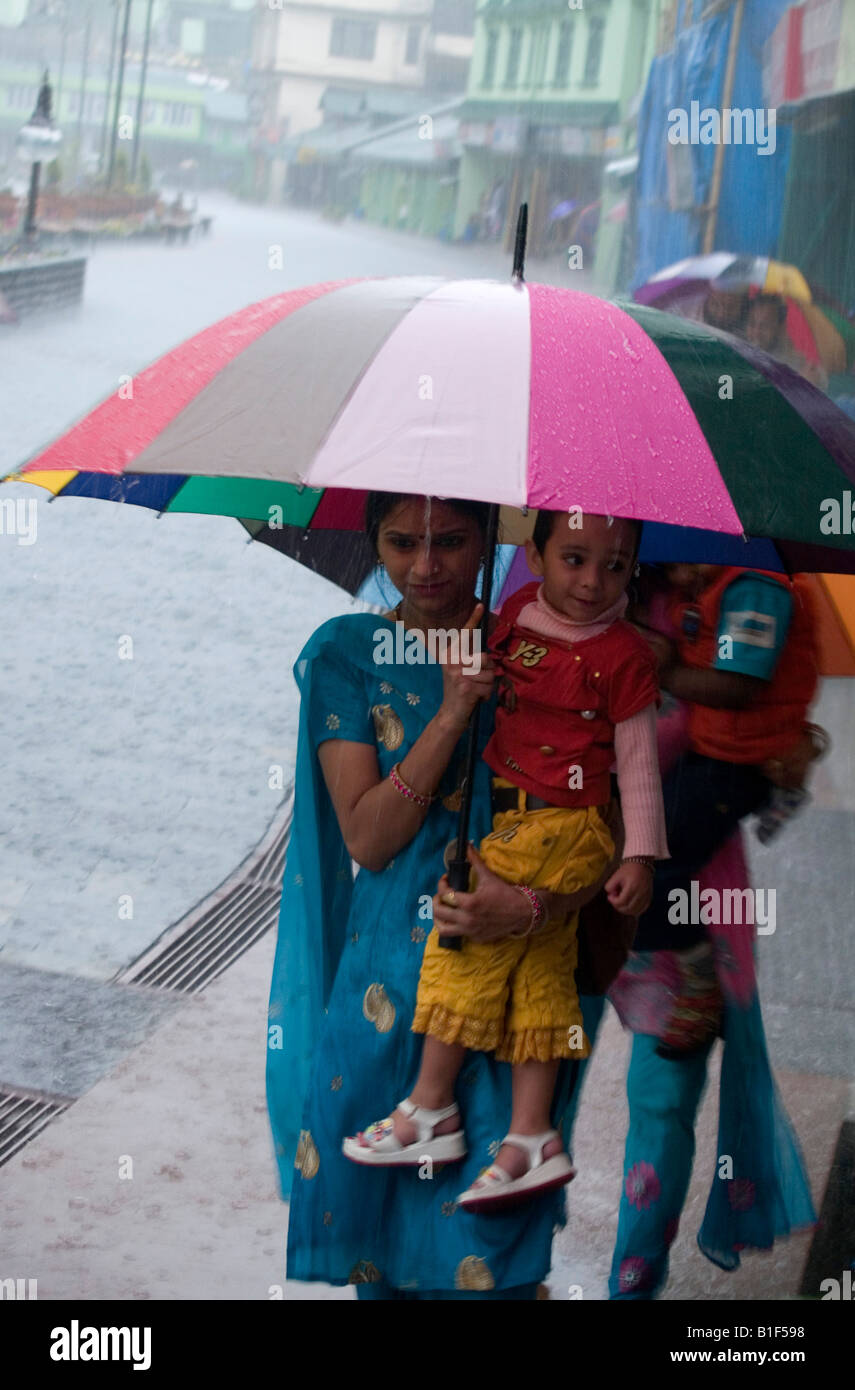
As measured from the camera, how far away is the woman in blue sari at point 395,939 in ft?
6.66

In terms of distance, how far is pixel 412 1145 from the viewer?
6.70 feet

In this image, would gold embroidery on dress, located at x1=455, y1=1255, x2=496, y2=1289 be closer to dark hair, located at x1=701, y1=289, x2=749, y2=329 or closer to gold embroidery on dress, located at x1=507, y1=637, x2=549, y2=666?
gold embroidery on dress, located at x1=507, y1=637, x2=549, y2=666

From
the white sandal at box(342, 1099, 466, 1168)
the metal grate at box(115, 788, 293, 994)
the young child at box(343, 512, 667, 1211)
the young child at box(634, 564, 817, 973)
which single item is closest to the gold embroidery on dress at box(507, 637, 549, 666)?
the young child at box(343, 512, 667, 1211)

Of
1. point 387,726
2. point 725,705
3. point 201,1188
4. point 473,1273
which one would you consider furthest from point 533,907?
point 201,1188

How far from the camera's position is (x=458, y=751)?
211 centimetres

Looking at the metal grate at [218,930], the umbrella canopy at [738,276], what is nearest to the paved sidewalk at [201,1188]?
the metal grate at [218,930]

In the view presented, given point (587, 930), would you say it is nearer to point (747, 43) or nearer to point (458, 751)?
point (458, 751)

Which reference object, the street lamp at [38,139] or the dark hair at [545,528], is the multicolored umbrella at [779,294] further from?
the dark hair at [545,528]

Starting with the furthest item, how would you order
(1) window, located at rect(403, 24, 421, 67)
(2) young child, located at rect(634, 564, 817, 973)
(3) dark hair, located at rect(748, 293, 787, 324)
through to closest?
(1) window, located at rect(403, 24, 421, 67)
(3) dark hair, located at rect(748, 293, 787, 324)
(2) young child, located at rect(634, 564, 817, 973)

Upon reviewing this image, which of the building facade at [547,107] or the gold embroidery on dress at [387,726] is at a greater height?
the building facade at [547,107]

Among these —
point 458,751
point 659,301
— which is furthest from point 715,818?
point 659,301

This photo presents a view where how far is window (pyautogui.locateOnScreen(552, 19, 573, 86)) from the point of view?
5.82 m

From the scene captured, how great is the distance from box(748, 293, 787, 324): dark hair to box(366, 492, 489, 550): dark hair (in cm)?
339
